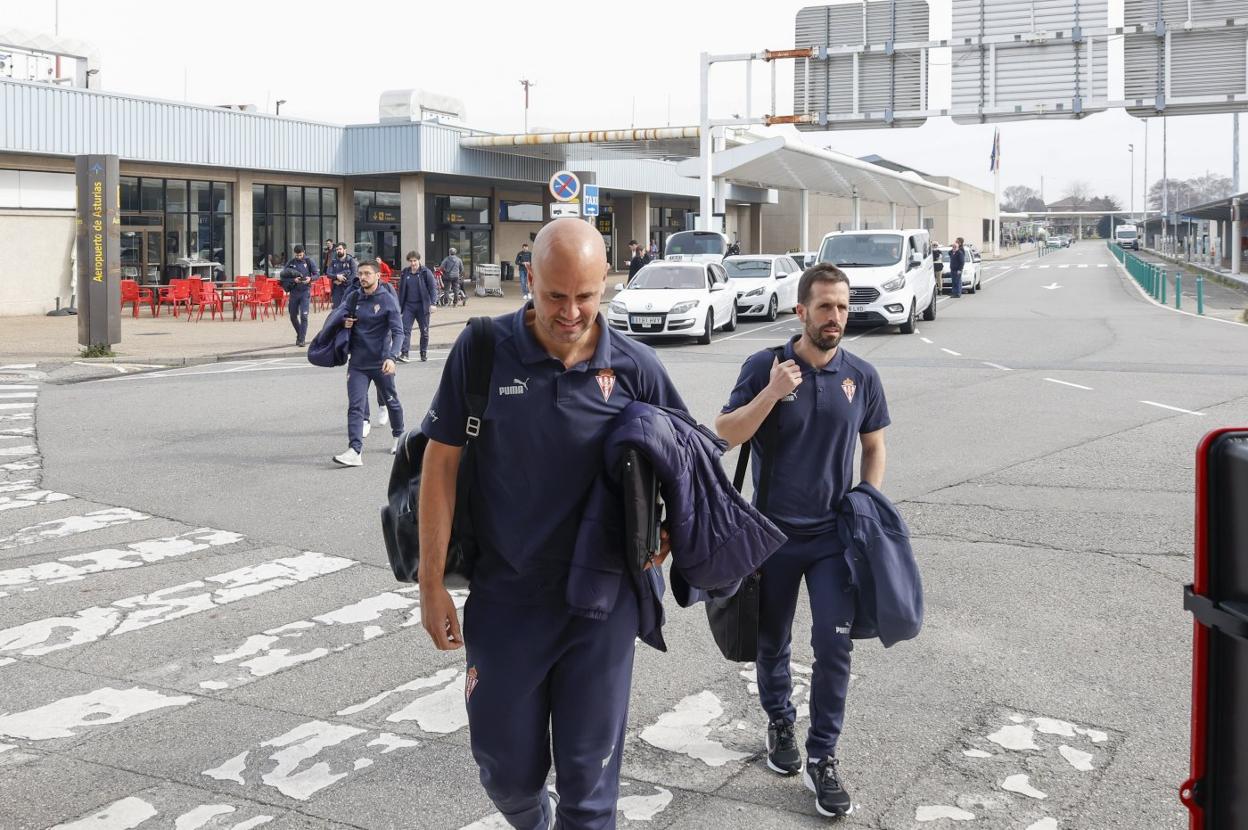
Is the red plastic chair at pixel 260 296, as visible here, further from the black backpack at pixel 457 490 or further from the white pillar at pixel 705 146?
the black backpack at pixel 457 490

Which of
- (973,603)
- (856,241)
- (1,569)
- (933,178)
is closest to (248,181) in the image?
(856,241)

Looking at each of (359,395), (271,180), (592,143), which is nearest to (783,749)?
(359,395)

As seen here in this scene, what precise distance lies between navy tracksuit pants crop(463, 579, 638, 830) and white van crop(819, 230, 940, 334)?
21620 millimetres

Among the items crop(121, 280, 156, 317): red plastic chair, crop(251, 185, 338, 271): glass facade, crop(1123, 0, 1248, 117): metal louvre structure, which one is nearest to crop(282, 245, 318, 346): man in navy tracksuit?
crop(121, 280, 156, 317): red plastic chair

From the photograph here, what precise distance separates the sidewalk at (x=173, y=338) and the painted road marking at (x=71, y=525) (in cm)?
1229

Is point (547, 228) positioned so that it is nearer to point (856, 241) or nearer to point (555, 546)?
point (555, 546)

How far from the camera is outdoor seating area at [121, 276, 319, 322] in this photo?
1179 inches

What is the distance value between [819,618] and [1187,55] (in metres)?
30.3

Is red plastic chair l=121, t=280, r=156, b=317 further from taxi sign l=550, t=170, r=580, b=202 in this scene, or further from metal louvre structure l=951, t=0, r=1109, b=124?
metal louvre structure l=951, t=0, r=1109, b=124

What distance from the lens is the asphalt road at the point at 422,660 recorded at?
14.5ft

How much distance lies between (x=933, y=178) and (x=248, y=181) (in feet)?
231

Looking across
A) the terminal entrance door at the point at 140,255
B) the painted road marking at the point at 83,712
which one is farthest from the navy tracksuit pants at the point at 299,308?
the painted road marking at the point at 83,712

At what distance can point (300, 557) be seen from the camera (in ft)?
26.4

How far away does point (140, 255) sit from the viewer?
34.0m
